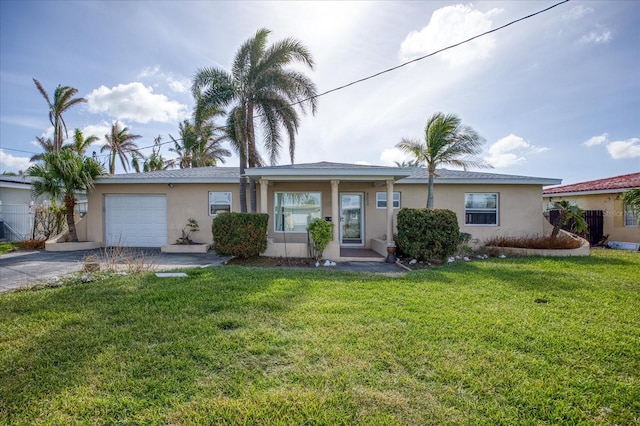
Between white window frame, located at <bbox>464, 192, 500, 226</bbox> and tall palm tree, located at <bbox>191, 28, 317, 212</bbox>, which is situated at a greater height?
tall palm tree, located at <bbox>191, 28, 317, 212</bbox>

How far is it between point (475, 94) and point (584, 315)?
29.7 ft

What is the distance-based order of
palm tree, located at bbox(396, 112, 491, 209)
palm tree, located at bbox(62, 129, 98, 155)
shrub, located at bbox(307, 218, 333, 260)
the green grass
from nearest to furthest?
the green grass
shrub, located at bbox(307, 218, 333, 260)
palm tree, located at bbox(396, 112, 491, 209)
palm tree, located at bbox(62, 129, 98, 155)

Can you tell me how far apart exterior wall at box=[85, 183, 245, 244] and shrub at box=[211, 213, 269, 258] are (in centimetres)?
352

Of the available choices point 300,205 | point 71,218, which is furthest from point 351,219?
point 71,218

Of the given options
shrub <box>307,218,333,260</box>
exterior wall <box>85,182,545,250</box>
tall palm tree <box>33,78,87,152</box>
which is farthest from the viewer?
tall palm tree <box>33,78,87,152</box>

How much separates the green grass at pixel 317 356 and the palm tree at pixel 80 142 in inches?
841

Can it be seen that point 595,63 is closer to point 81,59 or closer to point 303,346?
point 303,346

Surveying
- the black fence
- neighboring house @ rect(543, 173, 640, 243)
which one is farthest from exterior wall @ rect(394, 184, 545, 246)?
the black fence

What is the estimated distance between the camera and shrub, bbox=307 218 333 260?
928 cm

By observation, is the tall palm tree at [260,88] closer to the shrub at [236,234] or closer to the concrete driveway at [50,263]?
the shrub at [236,234]

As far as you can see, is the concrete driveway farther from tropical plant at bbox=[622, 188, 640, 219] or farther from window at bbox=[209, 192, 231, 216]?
tropical plant at bbox=[622, 188, 640, 219]

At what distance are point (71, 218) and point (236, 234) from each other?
831 centimetres

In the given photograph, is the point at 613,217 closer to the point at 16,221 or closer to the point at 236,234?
the point at 236,234

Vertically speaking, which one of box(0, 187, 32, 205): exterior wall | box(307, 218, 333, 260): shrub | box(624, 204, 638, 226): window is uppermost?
box(0, 187, 32, 205): exterior wall
